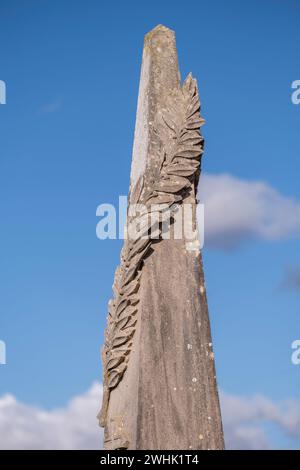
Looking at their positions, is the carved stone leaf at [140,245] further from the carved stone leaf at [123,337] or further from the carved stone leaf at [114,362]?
the carved stone leaf at [114,362]

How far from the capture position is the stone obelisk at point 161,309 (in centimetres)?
650

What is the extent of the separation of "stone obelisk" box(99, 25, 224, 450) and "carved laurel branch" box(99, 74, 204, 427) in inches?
0.4

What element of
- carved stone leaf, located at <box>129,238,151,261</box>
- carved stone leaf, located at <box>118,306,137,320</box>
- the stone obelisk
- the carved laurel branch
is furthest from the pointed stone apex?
carved stone leaf, located at <box>118,306,137,320</box>

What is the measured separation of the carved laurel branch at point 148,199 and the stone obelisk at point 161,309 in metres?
0.01

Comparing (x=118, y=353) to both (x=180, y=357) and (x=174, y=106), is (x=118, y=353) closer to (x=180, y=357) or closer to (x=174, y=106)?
(x=180, y=357)

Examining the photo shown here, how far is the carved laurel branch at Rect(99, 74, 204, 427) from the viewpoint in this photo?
276 inches

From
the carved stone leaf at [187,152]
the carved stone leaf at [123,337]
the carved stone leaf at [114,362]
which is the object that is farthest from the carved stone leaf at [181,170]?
the carved stone leaf at [114,362]

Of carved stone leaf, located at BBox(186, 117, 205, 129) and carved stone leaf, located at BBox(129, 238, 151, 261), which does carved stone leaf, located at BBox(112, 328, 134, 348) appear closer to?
carved stone leaf, located at BBox(129, 238, 151, 261)

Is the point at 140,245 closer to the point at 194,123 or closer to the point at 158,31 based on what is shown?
the point at 194,123

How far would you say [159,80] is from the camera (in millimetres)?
7816

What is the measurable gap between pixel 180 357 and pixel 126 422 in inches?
29.9

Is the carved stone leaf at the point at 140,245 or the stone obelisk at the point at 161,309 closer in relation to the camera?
the stone obelisk at the point at 161,309
